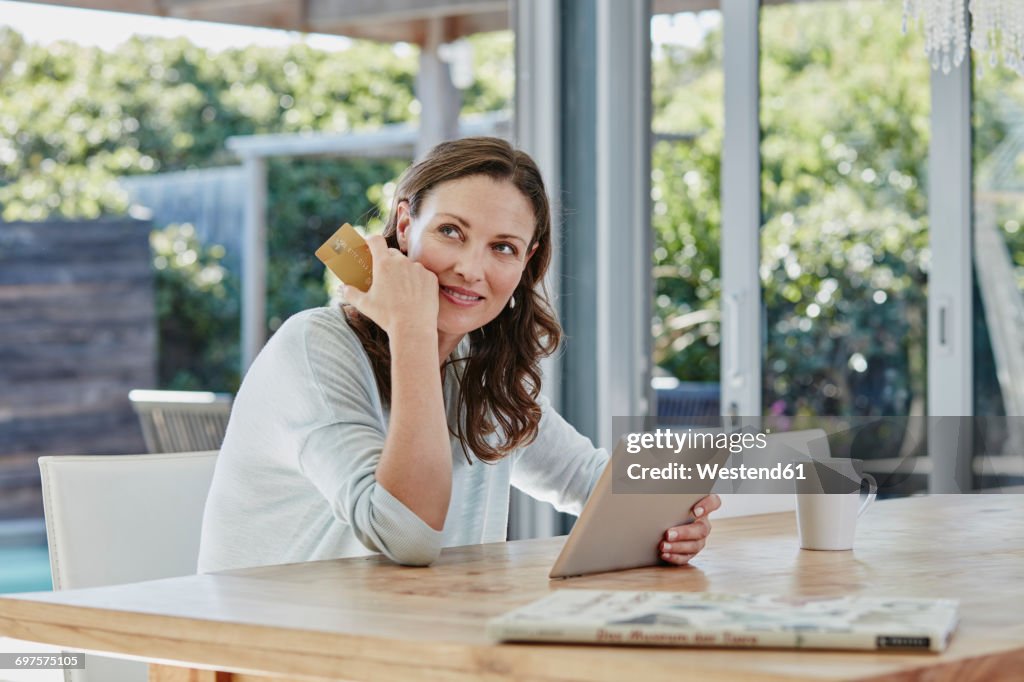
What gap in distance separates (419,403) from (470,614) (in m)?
0.44

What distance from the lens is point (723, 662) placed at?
936mm

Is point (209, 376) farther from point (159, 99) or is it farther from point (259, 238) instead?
point (159, 99)

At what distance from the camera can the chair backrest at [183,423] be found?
4.88 m

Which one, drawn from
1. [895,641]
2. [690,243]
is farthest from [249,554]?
[690,243]

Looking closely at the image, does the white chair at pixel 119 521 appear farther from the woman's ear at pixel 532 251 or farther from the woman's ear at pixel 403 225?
the woman's ear at pixel 532 251

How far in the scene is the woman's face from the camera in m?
1.78

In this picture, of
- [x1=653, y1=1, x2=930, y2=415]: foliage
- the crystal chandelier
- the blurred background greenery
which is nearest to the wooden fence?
the blurred background greenery

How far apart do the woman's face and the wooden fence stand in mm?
4217

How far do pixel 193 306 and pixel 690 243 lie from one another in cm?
306

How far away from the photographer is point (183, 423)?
5.07 meters

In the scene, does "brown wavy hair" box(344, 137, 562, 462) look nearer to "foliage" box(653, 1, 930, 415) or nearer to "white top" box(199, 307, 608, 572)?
"white top" box(199, 307, 608, 572)

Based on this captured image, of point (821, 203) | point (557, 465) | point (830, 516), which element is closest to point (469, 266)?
point (557, 465)

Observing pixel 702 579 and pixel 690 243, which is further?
pixel 690 243

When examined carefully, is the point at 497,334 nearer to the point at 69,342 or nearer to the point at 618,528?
the point at 618,528
